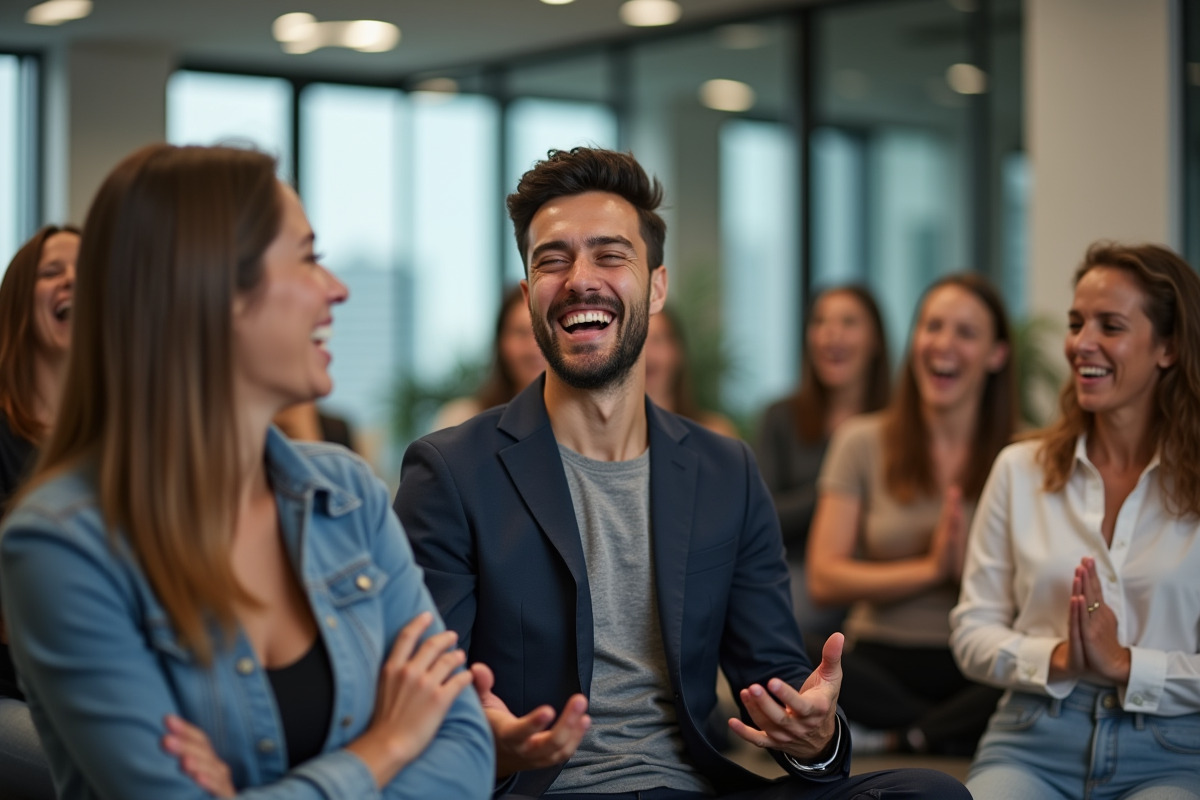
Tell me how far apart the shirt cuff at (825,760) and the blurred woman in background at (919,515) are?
146 cm

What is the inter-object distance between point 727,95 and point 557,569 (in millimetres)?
5461

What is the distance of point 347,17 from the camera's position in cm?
706

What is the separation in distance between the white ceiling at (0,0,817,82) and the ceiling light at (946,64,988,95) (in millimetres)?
1033

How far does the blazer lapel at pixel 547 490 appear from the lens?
2186 mm

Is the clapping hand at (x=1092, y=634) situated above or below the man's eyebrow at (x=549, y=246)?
below

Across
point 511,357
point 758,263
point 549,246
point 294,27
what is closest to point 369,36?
point 294,27

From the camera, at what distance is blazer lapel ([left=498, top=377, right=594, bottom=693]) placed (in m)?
2.19

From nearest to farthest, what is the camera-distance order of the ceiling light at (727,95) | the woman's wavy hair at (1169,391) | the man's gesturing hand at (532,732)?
1. the man's gesturing hand at (532,732)
2. the woman's wavy hair at (1169,391)
3. the ceiling light at (727,95)

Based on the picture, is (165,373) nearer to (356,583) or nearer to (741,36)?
(356,583)

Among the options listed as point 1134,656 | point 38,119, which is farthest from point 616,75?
point 1134,656

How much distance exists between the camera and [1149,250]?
271cm

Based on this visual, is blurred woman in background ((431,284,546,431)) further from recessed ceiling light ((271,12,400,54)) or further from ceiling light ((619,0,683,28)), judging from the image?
recessed ceiling light ((271,12,400,54))

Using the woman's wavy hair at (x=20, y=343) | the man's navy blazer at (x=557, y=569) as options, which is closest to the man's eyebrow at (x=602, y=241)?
the man's navy blazer at (x=557, y=569)

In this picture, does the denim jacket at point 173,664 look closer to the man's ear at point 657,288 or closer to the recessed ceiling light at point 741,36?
the man's ear at point 657,288
